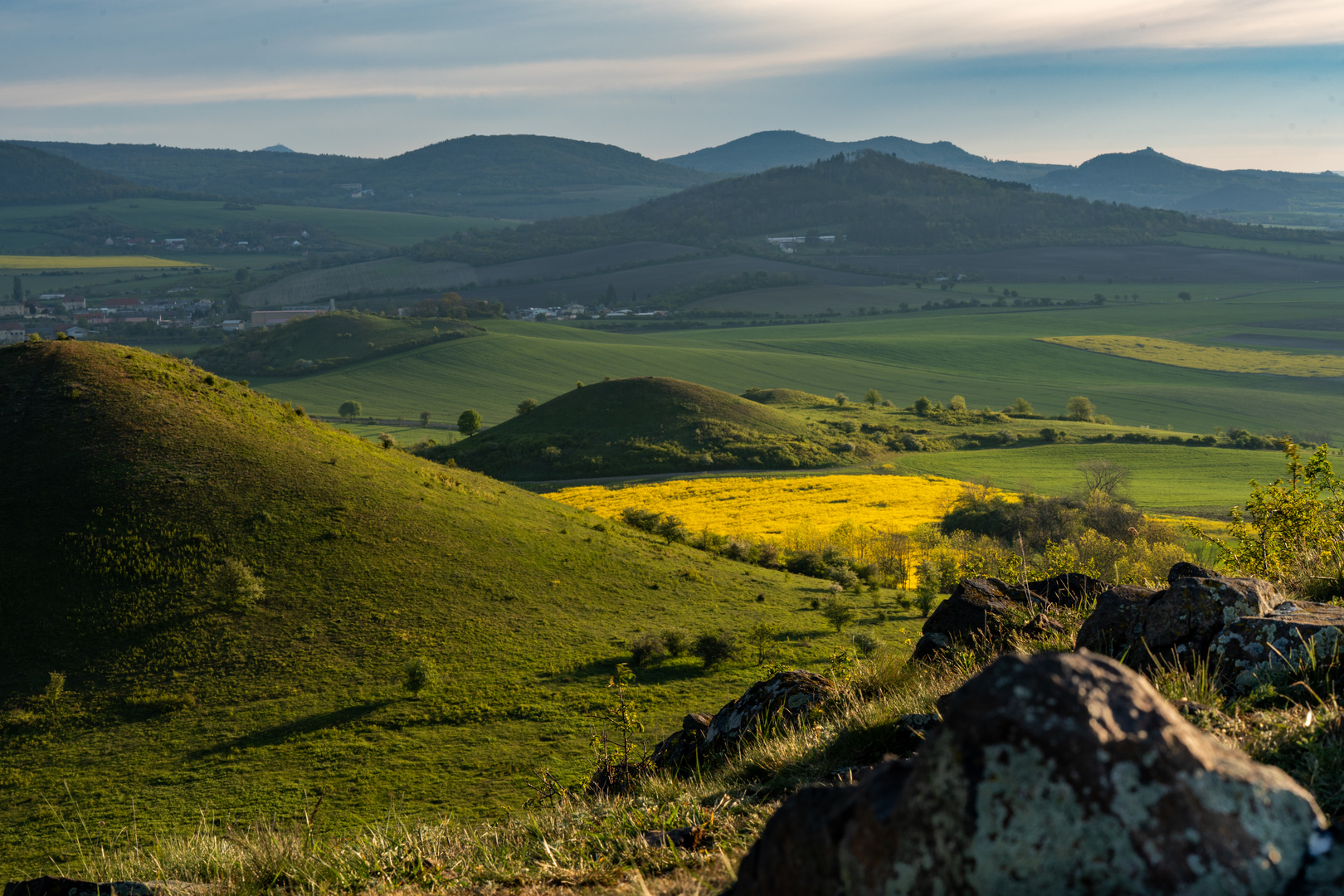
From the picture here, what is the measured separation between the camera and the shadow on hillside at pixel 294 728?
103 ft

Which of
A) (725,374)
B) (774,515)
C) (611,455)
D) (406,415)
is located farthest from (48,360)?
(725,374)

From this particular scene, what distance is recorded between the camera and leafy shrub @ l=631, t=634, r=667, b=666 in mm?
40531

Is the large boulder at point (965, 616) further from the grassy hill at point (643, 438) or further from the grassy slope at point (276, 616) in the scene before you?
the grassy hill at point (643, 438)

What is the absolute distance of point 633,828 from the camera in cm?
779

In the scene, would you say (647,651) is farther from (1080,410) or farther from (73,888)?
(1080,410)

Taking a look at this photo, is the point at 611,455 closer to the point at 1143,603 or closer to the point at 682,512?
the point at 682,512

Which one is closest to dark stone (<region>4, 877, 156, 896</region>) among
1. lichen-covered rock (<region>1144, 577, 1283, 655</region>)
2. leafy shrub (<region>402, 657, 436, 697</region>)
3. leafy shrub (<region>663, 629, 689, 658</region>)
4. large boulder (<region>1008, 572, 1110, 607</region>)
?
lichen-covered rock (<region>1144, 577, 1283, 655</region>)

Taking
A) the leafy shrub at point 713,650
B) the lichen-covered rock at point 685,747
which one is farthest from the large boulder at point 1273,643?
the leafy shrub at point 713,650

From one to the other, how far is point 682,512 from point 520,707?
51.7 m

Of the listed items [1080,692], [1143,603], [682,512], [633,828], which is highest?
[1080,692]

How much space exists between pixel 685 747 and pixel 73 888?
7806 millimetres

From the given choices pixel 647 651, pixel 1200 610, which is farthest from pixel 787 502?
pixel 1200 610

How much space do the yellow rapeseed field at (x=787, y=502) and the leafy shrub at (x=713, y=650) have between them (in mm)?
31507

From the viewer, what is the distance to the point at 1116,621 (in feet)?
30.5
